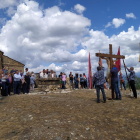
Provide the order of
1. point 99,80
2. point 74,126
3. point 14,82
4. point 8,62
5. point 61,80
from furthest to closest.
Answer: point 8,62, point 61,80, point 14,82, point 99,80, point 74,126

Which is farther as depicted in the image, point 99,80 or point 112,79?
point 112,79

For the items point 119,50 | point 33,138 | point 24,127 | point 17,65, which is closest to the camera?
point 33,138

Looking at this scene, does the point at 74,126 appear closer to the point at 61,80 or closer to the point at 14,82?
the point at 14,82


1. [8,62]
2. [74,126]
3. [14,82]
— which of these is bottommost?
[74,126]

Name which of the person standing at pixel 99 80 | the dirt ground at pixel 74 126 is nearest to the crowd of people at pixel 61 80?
the person standing at pixel 99 80

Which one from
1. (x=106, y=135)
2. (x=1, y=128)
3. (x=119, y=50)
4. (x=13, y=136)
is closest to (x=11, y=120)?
(x=1, y=128)

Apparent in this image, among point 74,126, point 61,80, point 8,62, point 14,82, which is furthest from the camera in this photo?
point 8,62

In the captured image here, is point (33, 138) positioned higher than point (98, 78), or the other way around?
point (98, 78)

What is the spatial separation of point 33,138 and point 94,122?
2104 mm

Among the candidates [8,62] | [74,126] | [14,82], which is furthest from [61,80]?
[74,126]

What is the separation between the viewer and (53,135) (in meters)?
3.75

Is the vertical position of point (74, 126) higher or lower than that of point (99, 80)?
lower

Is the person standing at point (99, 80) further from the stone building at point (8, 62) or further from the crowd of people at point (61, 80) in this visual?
the stone building at point (8, 62)

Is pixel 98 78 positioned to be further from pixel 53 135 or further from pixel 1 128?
pixel 1 128
